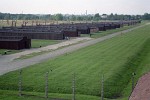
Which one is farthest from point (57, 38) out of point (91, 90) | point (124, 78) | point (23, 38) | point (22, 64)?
point (91, 90)

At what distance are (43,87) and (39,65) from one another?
39.5 ft

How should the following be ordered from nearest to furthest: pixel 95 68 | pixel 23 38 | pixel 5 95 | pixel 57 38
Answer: pixel 5 95 → pixel 95 68 → pixel 23 38 → pixel 57 38

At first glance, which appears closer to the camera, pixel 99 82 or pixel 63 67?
pixel 99 82

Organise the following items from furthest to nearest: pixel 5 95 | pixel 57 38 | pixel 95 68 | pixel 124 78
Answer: pixel 57 38, pixel 95 68, pixel 124 78, pixel 5 95

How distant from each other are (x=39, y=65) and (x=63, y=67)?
150 inches

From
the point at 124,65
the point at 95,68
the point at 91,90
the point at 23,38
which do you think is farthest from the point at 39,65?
the point at 23,38

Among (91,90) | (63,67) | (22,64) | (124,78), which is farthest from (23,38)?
(91,90)

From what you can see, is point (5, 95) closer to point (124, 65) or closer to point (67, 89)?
point (67, 89)

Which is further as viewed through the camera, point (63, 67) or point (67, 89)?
point (63, 67)

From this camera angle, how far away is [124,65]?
42375 millimetres

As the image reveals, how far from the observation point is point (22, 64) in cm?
4325

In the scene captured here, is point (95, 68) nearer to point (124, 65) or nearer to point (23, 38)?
point (124, 65)

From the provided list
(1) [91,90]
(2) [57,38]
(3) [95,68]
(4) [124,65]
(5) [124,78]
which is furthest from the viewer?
(2) [57,38]

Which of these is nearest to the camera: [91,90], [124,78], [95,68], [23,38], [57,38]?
[91,90]
